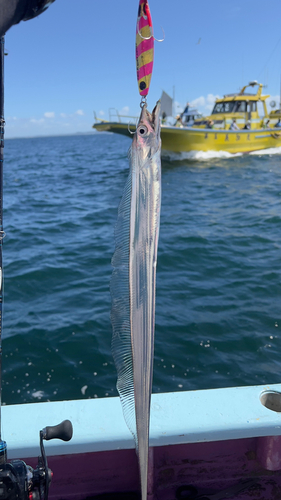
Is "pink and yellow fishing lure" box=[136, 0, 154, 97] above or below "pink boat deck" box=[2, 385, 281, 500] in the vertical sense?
above

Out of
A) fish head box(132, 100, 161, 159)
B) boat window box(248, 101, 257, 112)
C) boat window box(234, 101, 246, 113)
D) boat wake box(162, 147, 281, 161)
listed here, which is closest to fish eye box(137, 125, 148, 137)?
fish head box(132, 100, 161, 159)

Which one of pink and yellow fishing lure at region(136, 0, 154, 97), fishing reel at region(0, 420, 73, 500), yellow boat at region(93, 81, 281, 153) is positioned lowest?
fishing reel at region(0, 420, 73, 500)

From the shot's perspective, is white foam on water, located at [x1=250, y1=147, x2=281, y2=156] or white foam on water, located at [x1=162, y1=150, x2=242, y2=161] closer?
white foam on water, located at [x1=162, y1=150, x2=242, y2=161]

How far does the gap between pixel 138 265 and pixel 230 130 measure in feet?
71.6

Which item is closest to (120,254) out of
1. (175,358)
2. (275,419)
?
(275,419)

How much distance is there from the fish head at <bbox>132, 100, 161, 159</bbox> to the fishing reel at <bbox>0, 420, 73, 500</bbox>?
1027 millimetres

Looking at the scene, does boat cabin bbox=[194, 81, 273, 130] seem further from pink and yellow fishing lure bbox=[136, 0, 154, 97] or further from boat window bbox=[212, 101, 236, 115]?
pink and yellow fishing lure bbox=[136, 0, 154, 97]

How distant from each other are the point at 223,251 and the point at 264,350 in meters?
3.37

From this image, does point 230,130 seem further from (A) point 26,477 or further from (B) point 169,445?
(A) point 26,477

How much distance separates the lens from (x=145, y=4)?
1168 millimetres

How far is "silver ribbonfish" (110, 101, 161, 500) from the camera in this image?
105 centimetres

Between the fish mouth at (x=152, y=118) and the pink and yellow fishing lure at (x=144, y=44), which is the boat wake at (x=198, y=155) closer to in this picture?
the pink and yellow fishing lure at (x=144, y=44)

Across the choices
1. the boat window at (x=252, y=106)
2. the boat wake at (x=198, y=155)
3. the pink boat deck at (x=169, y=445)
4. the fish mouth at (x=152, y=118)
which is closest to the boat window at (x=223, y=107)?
the boat window at (x=252, y=106)

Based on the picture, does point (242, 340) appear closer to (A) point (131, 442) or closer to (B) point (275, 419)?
(B) point (275, 419)
